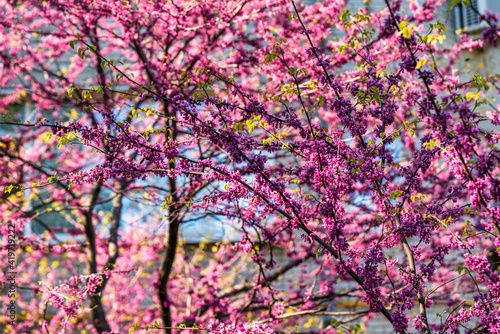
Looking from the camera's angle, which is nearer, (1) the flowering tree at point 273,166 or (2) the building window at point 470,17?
(1) the flowering tree at point 273,166

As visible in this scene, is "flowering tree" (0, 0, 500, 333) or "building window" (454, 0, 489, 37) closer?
"flowering tree" (0, 0, 500, 333)

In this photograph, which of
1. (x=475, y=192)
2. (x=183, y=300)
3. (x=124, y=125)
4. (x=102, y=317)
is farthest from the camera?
(x=183, y=300)

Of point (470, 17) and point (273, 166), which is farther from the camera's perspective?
point (470, 17)

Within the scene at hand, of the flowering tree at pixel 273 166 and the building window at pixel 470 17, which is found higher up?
the building window at pixel 470 17

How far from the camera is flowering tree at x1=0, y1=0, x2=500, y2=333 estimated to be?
3.12m

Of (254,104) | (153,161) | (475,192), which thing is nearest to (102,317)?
(153,161)

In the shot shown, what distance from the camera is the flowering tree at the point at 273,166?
3119 millimetres

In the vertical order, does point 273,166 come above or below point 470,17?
below

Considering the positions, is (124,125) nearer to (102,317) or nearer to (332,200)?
(332,200)

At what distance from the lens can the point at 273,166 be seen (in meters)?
6.98

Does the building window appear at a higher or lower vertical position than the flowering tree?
higher

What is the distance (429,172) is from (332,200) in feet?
13.2

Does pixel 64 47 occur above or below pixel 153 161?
above

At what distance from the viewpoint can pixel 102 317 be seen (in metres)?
5.66
